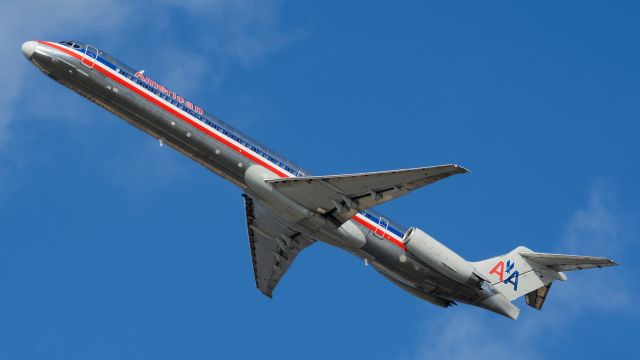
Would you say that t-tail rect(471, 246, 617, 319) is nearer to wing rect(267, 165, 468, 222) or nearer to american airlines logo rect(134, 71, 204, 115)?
wing rect(267, 165, 468, 222)

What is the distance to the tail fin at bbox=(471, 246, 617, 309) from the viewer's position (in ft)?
146

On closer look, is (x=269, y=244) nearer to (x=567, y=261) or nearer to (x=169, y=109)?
(x=169, y=109)

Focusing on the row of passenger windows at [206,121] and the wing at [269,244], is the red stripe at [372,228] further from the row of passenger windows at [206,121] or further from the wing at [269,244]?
Answer: the row of passenger windows at [206,121]

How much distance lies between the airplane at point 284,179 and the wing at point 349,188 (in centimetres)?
4

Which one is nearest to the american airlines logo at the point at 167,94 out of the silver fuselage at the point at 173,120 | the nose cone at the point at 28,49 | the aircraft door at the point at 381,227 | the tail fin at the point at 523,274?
the silver fuselage at the point at 173,120

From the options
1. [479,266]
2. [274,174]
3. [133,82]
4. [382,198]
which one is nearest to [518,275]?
[479,266]

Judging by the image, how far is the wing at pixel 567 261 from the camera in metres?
40.6

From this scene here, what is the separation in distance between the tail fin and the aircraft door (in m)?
5.49

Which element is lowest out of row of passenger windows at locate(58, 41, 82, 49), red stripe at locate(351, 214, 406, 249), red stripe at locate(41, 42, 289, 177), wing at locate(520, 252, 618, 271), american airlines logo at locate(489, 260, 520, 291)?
red stripe at locate(41, 42, 289, 177)

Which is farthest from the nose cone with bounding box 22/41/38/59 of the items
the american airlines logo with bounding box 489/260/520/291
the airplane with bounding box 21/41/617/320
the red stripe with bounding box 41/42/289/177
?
the american airlines logo with bounding box 489/260/520/291

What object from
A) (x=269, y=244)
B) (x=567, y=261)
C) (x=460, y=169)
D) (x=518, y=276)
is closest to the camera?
(x=460, y=169)

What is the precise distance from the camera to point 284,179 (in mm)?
38312

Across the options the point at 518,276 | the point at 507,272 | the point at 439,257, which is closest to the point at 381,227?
the point at 439,257

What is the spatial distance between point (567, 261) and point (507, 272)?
305 cm
